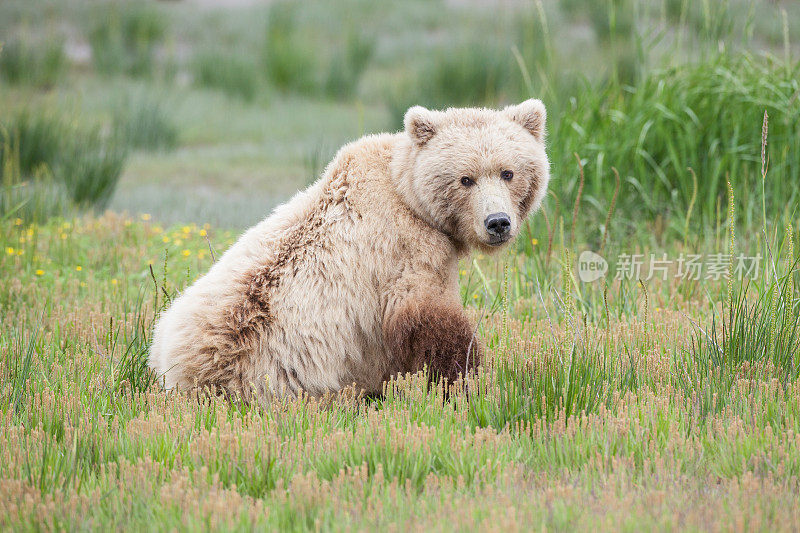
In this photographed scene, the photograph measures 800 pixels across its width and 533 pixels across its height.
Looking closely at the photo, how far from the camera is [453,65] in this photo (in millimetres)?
13656

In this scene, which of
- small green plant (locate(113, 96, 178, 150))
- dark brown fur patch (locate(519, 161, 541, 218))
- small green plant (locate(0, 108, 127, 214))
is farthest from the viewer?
small green plant (locate(113, 96, 178, 150))

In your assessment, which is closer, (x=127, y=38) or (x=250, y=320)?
(x=250, y=320)

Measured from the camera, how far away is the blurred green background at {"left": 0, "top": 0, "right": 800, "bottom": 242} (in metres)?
7.32

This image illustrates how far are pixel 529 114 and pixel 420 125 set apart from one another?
0.60m

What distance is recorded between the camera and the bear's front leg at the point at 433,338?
389 centimetres

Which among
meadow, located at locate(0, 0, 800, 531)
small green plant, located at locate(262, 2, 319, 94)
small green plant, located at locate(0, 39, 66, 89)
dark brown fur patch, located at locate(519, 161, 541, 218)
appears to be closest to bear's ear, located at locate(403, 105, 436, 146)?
dark brown fur patch, located at locate(519, 161, 541, 218)

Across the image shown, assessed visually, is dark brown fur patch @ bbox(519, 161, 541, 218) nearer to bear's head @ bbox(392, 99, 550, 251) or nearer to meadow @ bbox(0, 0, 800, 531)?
bear's head @ bbox(392, 99, 550, 251)

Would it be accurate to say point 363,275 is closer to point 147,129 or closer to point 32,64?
point 147,129

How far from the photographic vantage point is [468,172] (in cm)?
413

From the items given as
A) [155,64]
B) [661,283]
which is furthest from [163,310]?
[155,64]

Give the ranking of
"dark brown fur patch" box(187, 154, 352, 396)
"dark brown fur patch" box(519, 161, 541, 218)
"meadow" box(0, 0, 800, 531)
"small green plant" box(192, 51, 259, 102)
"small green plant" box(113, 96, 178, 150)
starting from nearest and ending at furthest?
"meadow" box(0, 0, 800, 531) < "dark brown fur patch" box(187, 154, 352, 396) < "dark brown fur patch" box(519, 161, 541, 218) < "small green plant" box(113, 96, 178, 150) < "small green plant" box(192, 51, 259, 102)

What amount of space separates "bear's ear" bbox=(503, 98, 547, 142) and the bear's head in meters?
0.05

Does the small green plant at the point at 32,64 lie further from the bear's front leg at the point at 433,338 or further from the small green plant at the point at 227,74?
the bear's front leg at the point at 433,338

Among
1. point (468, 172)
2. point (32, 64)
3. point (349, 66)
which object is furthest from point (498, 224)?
point (32, 64)
